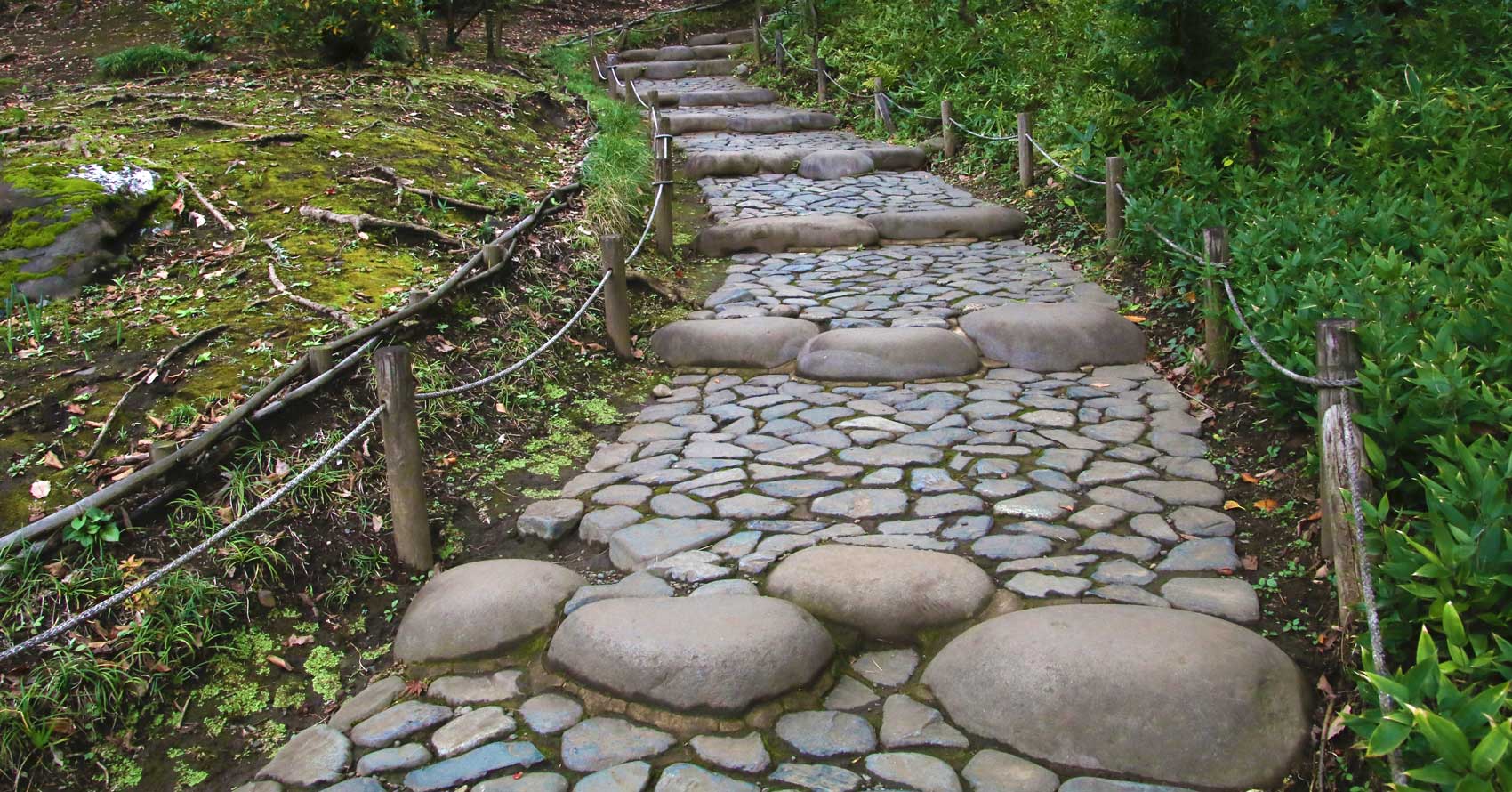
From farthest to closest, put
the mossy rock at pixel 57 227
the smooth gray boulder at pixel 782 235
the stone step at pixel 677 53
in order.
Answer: the stone step at pixel 677 53 → the smooth gray boulder at pixel 782 235 → the mossy rock at pixel 57 227

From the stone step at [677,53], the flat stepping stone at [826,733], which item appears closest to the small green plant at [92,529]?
the flat stepping stone at [826,733]

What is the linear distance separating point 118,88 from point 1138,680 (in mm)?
9435

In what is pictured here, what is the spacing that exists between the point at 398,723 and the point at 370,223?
3.77 m

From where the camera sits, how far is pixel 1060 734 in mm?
2707

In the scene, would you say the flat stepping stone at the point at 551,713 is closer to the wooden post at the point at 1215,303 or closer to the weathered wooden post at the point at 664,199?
the wooden post at the point at 1215,303

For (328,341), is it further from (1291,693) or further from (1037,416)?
(1291,693)

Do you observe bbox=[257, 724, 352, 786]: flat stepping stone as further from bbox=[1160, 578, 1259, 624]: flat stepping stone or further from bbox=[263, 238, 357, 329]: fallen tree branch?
bbox=[1160, 578, 1259, 624]: flat stepping stone

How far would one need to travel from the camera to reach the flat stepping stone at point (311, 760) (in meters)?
Result: 2.85

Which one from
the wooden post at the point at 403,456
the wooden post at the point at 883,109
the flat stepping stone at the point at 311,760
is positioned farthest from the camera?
the wooden post at the point at 883,109

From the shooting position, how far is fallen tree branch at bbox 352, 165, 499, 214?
666 cm

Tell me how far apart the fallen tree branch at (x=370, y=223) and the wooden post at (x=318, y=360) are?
1.98 metres

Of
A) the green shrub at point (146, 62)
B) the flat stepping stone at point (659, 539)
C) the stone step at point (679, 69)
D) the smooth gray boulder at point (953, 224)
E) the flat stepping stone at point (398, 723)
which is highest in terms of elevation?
the green shrub at point (146, 62)

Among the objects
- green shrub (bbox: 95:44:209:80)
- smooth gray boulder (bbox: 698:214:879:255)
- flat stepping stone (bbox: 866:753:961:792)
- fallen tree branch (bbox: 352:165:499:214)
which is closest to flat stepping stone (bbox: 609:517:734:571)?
flat stepping stone (bbox: 866:753:961:792)

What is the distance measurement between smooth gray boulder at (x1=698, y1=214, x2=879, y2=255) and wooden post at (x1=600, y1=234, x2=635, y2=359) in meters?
2.31
